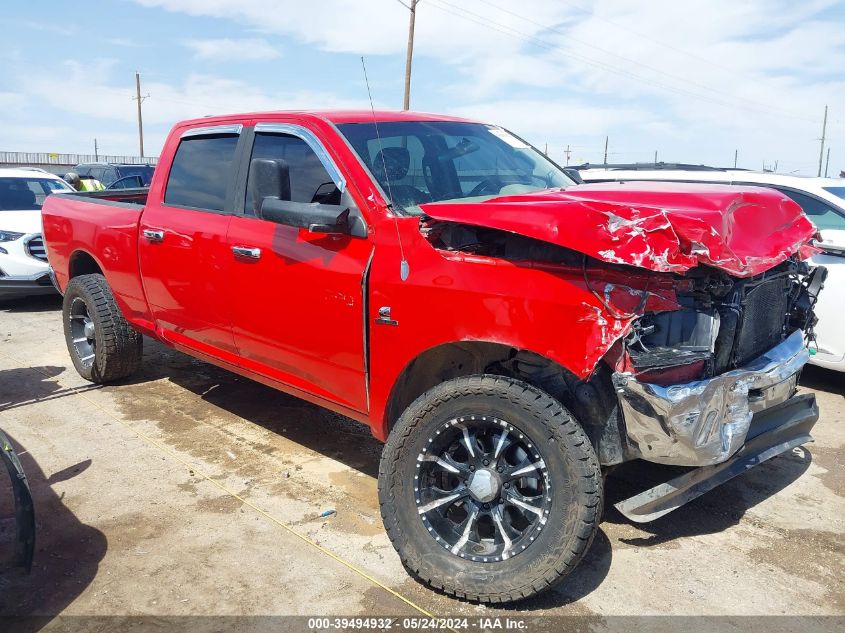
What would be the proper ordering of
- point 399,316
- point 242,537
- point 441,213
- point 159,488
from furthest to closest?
point 159,488 → point 242,537 → point 399,316 → point 441,213

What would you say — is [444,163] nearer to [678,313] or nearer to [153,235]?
[678,313]

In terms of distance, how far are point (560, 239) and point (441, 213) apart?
55 cm

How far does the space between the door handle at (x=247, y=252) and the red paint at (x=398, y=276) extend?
40 mm

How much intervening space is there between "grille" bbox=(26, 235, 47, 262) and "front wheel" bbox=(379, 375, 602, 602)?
7265 millimetres

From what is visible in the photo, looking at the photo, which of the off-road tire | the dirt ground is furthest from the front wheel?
the off-road tire

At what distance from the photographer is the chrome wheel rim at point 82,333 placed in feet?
18.4

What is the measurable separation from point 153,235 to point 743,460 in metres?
3.60

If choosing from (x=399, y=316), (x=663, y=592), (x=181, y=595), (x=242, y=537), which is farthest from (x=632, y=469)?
(x=181, y=595)

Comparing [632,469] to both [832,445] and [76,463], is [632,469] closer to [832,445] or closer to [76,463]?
[832,445]

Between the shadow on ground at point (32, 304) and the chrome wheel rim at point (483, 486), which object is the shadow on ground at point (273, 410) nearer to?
the chrome wheel rim at point (483, 486)

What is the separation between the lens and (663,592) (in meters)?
2.92

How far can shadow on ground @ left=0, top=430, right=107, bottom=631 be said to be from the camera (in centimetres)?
281

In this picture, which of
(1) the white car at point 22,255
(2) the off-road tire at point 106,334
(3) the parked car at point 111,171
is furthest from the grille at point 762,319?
(3) the parked car at point 111,171

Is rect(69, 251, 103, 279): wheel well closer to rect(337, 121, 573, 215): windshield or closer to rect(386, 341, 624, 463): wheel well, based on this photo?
rect(337, 121, 573, 215): windshield
